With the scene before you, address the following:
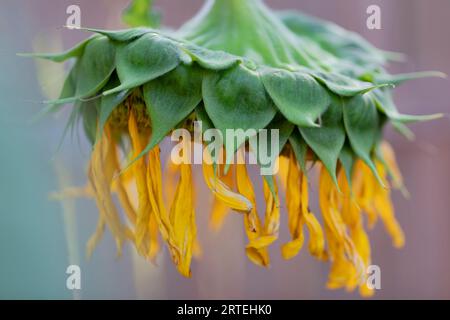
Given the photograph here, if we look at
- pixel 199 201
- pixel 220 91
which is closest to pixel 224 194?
pixel 220 91

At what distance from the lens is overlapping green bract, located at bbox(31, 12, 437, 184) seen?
2.53 feet

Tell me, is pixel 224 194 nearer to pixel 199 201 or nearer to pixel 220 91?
pixel 220 91

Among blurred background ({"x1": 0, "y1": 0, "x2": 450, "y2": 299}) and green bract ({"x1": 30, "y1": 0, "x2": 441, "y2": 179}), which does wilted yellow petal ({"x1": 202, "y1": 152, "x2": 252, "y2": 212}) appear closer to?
green bract ({"x1": 30, "y1": 0, "x2": 441, "y2": 179})

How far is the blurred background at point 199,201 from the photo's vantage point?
1454 mm

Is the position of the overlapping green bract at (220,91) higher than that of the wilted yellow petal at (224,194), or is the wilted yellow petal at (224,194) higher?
the overlapping green bract at (220,91)

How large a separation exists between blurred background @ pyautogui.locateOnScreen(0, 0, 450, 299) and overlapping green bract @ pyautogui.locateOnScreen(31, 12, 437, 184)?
0.33m

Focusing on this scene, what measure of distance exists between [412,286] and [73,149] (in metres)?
0.95

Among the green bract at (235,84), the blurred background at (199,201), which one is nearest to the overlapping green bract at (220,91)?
the green bract at (235,84)

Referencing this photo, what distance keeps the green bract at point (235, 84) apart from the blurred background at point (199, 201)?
13.0 inches

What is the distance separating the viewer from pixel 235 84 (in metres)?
0.77

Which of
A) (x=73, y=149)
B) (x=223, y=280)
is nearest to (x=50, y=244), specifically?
(x=73, y=149)

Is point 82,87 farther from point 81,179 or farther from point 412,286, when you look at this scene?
point 412,286

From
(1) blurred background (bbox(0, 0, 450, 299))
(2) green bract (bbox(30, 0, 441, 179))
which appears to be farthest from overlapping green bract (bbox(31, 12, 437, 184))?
(1) blurred background (bbox(0, 0, 450, 299))

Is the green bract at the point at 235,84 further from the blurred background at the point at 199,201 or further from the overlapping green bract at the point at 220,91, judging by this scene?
the blurred background at the point at 199,201
